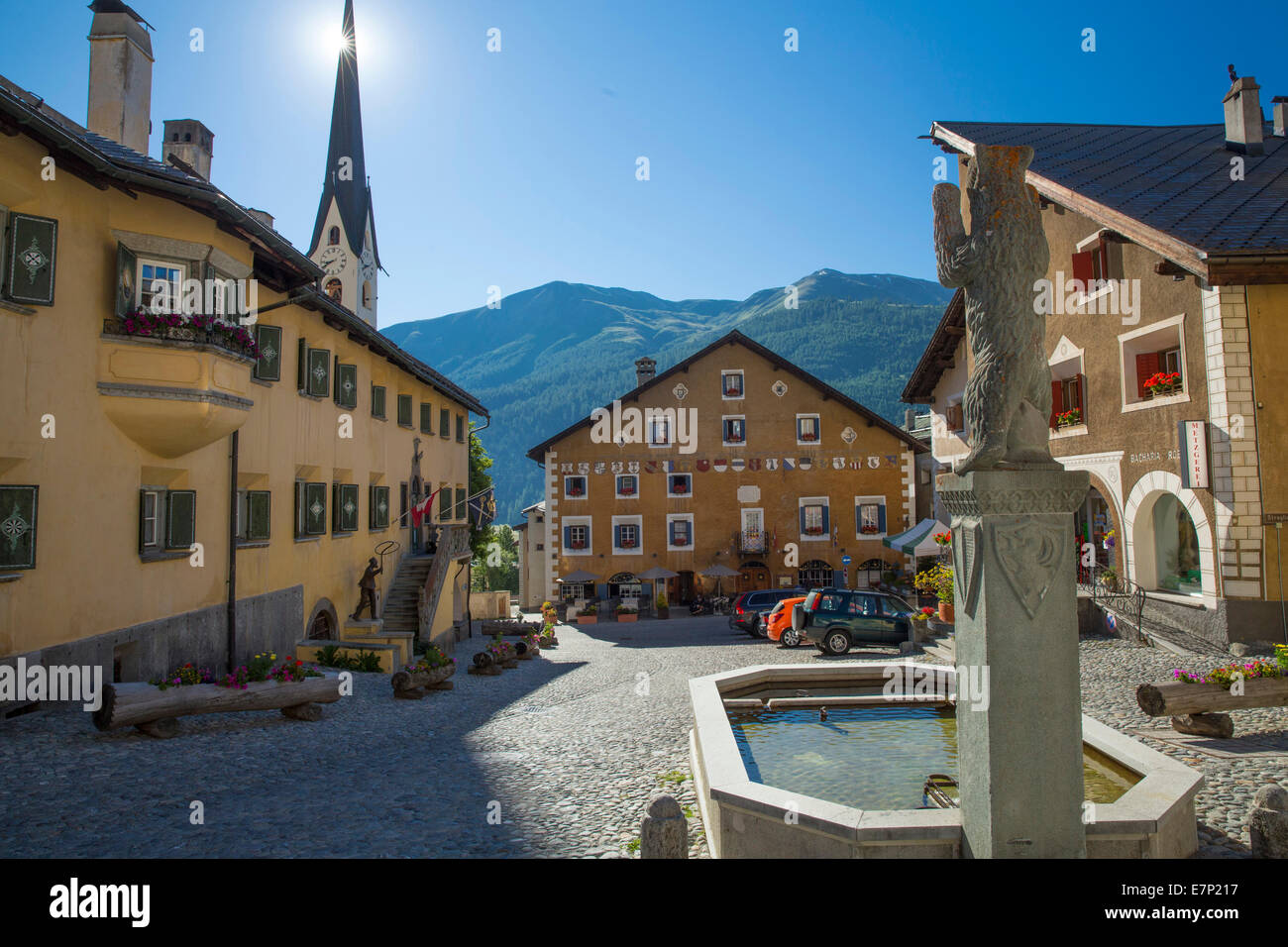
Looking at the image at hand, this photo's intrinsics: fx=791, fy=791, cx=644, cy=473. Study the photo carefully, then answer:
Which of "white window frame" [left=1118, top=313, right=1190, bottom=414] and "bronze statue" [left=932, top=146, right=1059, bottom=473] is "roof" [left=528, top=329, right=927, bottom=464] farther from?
"bronze statue" [left=932, top=146, right=1059, bottom=473]

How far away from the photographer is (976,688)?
4.75 meters

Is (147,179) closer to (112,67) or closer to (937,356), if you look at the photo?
A: (112,67)

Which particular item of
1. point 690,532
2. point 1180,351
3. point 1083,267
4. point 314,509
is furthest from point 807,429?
point 314,509

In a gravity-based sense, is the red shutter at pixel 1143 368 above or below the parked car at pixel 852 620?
above

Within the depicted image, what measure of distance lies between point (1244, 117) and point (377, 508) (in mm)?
23601

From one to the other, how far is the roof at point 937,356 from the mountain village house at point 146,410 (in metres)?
16.5

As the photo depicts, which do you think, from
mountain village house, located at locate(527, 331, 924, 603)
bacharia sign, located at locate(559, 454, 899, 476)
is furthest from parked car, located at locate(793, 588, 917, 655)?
bacharia sign, located at locate(559, 454, 899, 476)

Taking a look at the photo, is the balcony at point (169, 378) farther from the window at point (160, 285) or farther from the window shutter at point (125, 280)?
the window at point (160, 285)

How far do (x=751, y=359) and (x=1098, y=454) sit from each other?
21029 millimetres

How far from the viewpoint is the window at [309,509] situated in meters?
16.2

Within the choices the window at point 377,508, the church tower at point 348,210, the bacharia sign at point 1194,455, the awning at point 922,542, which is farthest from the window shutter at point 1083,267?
the church tower at point 348,210

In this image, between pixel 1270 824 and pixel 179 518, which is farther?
pixel 179 518

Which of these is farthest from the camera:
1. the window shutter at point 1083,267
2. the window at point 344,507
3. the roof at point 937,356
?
the roof at point 937,356

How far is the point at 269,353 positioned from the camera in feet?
47.6
